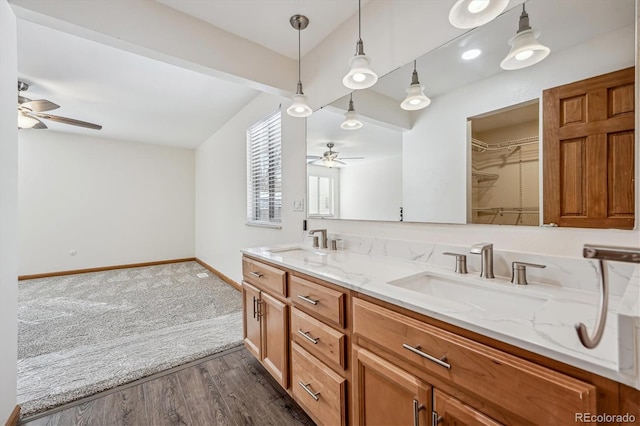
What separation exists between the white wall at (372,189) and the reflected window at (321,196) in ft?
0.42

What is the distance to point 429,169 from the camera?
57.8 inches

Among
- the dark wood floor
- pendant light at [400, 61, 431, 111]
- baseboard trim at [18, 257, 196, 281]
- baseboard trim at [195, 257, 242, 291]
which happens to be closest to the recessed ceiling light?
pendant light at [400, 61, 431, 111]

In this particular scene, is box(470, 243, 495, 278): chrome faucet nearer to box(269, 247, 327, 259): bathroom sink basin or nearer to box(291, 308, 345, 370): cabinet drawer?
box(291, 308, 345, 370): cabinet drawer

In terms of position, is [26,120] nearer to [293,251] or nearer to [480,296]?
[293,251]

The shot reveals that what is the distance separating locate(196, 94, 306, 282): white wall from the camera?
2.51 metres

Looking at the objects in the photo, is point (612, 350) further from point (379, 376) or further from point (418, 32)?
point (418, 32)

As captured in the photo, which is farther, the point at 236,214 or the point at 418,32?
the point at 236,214

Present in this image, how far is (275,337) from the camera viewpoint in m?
1.62

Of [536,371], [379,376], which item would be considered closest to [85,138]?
[379,376]

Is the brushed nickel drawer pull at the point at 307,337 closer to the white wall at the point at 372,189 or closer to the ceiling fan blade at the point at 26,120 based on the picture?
the white wall at the point at 372,189

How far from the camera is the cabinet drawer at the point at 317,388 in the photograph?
3.79ft

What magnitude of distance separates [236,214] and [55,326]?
87.0 inches

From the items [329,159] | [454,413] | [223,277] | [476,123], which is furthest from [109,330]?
[476,123]

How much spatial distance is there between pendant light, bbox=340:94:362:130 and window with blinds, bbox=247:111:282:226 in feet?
3.57
